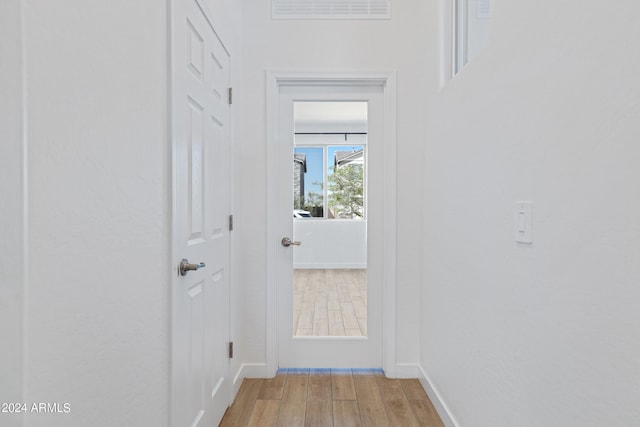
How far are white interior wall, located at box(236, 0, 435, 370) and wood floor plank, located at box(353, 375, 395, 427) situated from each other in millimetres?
281

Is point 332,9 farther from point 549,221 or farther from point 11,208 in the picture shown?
point 11,208

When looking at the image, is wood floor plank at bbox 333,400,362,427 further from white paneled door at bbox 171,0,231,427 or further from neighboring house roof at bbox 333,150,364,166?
neighboring house roof at bbox 333,150,364,166

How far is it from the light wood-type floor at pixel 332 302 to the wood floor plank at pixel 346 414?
0.50 metres

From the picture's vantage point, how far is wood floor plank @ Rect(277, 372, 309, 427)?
198cm

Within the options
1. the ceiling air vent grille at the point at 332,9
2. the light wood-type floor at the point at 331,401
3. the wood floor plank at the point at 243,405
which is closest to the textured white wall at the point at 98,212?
the wood floor plank at the point at 243,405

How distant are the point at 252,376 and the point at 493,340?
164 cm

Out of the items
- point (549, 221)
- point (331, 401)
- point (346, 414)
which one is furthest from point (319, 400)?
point (549, 221)

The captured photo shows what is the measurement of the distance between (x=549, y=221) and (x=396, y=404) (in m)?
1.54

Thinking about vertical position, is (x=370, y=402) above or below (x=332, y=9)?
below

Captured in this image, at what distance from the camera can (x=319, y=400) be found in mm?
2174

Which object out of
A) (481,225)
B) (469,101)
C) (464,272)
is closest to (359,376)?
(464,272)

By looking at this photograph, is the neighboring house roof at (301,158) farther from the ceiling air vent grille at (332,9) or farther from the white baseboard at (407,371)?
the white baseboard at (407,371)

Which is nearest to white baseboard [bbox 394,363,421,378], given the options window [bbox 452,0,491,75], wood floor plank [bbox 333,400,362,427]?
wood floor plank [bbox 333,400,362,427]

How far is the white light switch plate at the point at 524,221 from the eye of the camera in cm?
120
